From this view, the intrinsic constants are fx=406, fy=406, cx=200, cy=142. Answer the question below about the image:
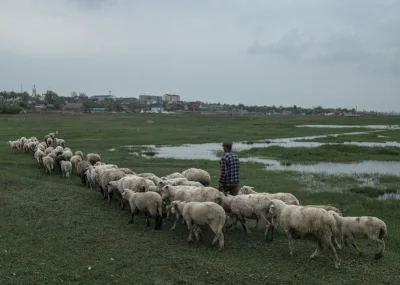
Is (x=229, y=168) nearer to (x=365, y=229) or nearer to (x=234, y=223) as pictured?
(x=234, y=223)

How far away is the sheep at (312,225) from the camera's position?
33.1 ft

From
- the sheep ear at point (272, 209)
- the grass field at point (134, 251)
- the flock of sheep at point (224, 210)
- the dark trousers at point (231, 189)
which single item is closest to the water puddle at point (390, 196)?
the grass field at point (134, 251)

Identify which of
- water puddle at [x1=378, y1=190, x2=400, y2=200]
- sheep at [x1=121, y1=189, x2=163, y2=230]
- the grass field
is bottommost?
water puddle at [x1=378, y1=190, x2=400, y2=200]

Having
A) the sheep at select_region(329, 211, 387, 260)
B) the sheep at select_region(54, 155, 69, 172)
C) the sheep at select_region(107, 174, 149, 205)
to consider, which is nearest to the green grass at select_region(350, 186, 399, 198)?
the sheep at select_region(329, 211, 387, 260)

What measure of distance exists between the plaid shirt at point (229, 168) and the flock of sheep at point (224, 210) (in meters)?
0.49

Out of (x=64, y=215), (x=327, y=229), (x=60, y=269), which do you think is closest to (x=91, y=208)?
(x=64, y=215)

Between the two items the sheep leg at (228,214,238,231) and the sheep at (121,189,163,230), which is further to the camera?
the sheep leg at (228,214,238,231)

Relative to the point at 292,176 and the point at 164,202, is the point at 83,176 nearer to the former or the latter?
the point at 164,202

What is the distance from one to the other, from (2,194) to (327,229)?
40.2ft

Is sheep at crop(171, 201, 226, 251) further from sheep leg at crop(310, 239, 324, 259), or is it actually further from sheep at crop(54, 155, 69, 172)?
sheep at crop(54, 155, 69, 172)

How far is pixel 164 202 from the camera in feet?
46.4

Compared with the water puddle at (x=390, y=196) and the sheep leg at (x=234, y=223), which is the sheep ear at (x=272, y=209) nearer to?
the sheep leg at (x=234, y=223)

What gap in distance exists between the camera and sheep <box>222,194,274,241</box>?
39.2ft

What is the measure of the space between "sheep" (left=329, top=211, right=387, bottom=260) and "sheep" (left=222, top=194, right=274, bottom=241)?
196 centimetres
